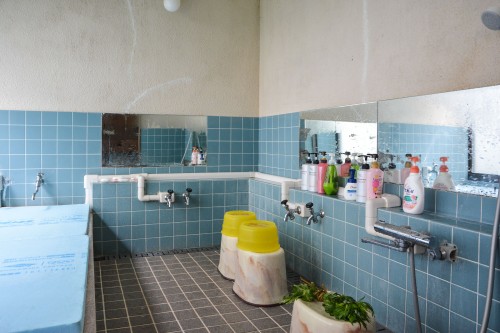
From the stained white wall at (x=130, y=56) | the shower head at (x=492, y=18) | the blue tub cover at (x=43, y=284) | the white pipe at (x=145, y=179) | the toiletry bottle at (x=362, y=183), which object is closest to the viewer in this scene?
the blue tub cover at (x=43, y=284)

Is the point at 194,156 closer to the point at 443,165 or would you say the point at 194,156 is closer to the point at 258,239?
the point at 258,239

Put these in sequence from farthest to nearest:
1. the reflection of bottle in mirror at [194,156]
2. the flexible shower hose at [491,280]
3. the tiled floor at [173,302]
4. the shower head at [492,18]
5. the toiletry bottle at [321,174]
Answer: the reflection of bottle in mirror at [194,156] < the toiletry bottle at [321,174] < the tiled floor at [173,302] < the shower head at [492,18] < the flexible shower hose at [491,280]

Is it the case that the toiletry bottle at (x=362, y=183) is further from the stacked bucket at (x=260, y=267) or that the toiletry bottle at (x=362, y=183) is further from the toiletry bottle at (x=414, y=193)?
the stacked bucket at (x=260, y=267)

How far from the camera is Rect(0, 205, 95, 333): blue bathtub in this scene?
1.24 m

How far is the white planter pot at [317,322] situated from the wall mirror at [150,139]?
2.27 metres

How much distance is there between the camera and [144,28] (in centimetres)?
373

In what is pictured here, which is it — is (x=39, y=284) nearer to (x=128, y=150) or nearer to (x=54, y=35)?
(x=128, y=150)

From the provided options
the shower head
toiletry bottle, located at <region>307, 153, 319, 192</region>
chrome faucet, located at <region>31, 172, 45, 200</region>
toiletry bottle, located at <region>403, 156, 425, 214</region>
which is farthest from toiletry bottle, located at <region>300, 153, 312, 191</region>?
chrome faucet, located at <region>31, 172, 45, 200</region>

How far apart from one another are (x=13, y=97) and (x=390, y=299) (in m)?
3.28

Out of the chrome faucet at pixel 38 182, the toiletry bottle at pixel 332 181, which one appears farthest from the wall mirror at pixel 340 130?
the chrome faucet at pixel 38 182

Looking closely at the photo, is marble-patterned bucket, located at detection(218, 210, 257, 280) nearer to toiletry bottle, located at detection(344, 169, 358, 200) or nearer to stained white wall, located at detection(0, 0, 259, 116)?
toiletry bottle, located at detection(344, 169, 358, 200)

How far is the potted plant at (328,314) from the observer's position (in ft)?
5.78

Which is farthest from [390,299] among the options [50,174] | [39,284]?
[50,174]

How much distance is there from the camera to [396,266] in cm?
211
